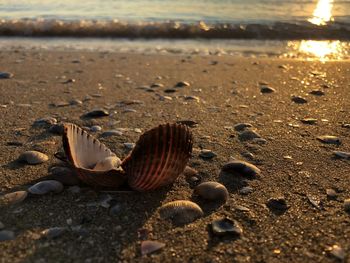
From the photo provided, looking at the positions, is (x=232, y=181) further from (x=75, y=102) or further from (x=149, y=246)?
(x=75, y=102)

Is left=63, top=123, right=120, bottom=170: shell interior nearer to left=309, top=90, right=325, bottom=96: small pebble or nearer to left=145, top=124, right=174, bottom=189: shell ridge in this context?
left=145, top=124, right=174, bottom=189: shell ridge

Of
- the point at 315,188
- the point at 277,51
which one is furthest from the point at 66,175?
the point at 277,51

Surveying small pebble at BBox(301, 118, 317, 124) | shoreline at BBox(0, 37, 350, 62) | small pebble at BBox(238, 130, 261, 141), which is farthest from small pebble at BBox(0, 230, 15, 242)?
shoreline at BBox(0, 37, 350, 62)

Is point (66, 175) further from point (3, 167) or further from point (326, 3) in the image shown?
point (326, 3)

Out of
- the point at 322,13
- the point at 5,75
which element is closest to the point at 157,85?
the point at 5,75

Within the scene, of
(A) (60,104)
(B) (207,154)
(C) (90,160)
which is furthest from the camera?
(A) (60,104)

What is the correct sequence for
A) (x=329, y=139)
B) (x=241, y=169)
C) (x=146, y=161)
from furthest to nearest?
1. (x=329, y=139)
2. (x=241, y=169)
3. (x=146, y=161)
